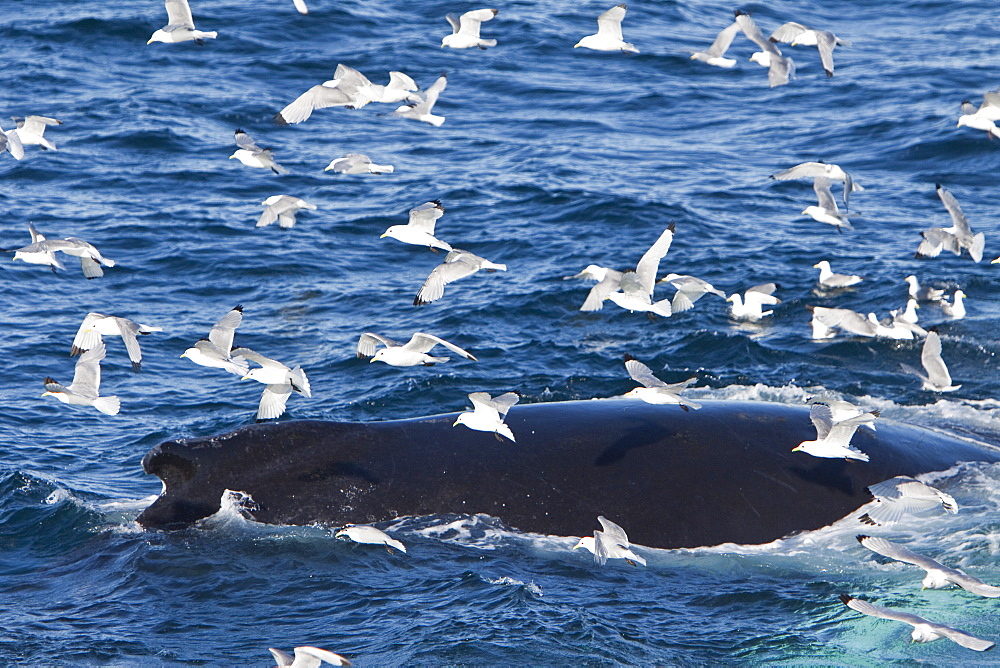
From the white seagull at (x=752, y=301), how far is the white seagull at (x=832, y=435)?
21.3 ft

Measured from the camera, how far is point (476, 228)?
19516 mm

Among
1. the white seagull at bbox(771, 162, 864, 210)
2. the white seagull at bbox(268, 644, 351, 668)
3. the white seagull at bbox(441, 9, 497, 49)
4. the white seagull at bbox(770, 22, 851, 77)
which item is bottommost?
the white seagull at bbox(771, 162, 864, 210)

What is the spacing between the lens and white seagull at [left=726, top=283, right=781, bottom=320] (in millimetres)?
15297

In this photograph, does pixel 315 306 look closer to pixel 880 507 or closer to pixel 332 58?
pixel 880 507

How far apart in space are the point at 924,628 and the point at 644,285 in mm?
6446

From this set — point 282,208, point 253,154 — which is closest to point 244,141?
point 253,154

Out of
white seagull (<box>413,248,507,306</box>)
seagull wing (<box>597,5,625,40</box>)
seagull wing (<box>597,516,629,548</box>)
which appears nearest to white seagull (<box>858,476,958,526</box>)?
seagull wing (<box>597,516,629,548</box>)

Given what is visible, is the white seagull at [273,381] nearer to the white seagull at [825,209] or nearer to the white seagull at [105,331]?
the white seagull at [105,331]

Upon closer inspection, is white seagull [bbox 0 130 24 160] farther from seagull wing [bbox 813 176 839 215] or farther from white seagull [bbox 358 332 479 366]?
seagull wing [bbox 813 176 839 215]

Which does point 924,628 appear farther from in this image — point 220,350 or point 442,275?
point 442,275

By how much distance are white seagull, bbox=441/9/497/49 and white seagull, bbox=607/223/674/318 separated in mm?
5743

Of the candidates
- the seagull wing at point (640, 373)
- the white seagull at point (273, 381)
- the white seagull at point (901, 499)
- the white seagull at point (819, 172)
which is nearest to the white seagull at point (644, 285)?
the seagull wing at point (640, 373)

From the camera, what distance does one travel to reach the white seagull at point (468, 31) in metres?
17.9

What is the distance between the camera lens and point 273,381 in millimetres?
10875
